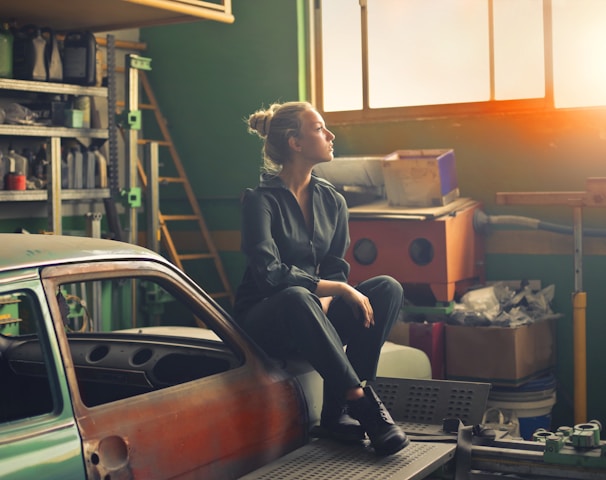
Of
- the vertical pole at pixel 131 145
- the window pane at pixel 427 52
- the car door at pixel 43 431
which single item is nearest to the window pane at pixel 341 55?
the window pane at pixel 427 52

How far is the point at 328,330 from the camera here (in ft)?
9.12

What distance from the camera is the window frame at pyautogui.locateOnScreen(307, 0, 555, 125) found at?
534 cm

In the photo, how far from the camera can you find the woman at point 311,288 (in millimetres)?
2766

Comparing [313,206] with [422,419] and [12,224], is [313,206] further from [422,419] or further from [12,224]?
[12,224]

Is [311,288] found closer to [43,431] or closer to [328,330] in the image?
[328,330]

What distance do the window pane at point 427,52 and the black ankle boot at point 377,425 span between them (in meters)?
3.29

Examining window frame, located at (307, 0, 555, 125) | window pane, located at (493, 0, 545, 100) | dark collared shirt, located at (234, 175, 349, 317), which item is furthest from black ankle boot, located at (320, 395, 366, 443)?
window pane, located at (493, 0, 545, 100)

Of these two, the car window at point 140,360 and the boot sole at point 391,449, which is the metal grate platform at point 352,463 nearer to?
the boot sole at point 391,449

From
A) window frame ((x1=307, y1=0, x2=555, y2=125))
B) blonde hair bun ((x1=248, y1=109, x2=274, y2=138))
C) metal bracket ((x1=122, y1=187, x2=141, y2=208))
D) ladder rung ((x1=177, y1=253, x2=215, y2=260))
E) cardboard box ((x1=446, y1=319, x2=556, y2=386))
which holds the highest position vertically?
window frame ((x1=307, y1=0, x2=555, y2=125))

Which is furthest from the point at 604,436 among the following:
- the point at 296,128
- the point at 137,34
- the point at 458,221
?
the point at 137,34

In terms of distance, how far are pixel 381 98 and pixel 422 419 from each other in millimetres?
3348

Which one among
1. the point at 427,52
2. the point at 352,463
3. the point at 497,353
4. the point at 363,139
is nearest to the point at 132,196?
the point at 363,139

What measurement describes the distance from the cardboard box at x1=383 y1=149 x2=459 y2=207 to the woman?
1.67 meters

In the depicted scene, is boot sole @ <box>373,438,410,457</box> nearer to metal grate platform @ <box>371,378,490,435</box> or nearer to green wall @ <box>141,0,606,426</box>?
metal grate platform @ <box>371,378,490,435</box>
